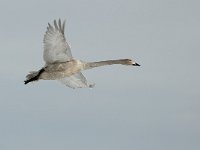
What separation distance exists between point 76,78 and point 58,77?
275cm

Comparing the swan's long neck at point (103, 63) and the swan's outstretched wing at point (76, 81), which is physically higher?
the swan's long neck at point (103, 63)

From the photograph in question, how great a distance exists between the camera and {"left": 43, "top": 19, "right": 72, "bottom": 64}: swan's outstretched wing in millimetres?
70750

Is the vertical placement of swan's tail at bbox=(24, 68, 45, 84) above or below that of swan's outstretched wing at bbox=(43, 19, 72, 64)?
below

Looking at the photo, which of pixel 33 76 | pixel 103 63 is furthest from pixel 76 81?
pixel 33 76

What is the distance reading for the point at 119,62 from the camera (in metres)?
75.1

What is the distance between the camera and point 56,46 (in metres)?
71.1

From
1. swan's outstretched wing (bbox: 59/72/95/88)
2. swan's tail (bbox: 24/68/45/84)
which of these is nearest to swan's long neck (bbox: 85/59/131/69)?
swan's outstretched wing (bbox: 59/72/95/88)

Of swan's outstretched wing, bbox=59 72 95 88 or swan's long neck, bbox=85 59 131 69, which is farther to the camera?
swan's outstretched wing, bbox=59 72 95 88

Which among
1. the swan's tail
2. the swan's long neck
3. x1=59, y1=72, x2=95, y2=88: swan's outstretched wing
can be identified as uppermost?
the swan's long neck

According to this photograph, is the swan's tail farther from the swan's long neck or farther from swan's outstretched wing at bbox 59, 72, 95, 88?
the swan's long neck

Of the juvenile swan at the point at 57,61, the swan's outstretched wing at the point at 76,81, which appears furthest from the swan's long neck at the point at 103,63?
the swan's outstretched wing at the point at 76,81

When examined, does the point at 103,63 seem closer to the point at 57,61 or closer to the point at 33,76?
the point at 57,61

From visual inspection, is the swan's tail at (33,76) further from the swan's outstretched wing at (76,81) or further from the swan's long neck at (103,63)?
the swan's long neck at (103,63)

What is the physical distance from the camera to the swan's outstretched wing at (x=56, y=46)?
70750 mm
